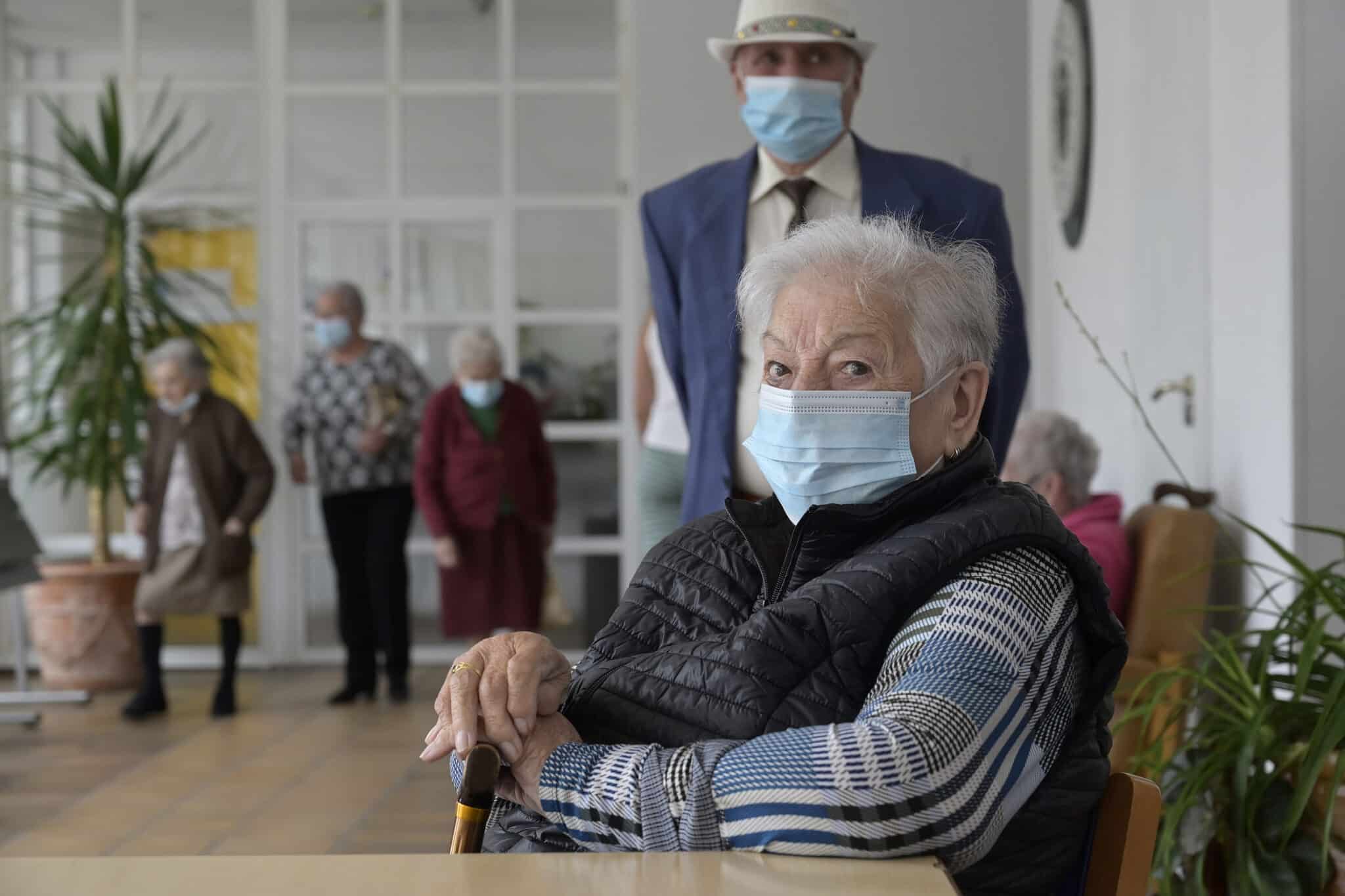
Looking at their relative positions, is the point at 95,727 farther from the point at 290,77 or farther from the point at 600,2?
the point at 600,2

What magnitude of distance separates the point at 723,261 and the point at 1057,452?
153cm

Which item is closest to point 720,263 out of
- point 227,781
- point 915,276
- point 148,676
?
point 915,276

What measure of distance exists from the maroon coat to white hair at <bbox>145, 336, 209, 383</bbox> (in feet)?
2.78

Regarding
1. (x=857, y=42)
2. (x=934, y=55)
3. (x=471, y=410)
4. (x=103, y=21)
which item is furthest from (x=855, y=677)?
(x=103, y=21)

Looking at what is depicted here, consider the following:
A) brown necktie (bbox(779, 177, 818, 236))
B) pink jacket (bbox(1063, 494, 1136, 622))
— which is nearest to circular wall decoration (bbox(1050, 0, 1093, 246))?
pink jacket (bbox(1063, 494, 1136, 622))

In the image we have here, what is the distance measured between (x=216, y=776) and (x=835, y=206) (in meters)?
2.86

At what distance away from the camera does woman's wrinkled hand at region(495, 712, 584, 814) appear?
1.26 metres

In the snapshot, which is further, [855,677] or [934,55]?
[934,55]

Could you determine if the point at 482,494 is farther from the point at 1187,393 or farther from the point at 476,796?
the point at 476,796

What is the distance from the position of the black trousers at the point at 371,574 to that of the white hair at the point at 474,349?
57 cm

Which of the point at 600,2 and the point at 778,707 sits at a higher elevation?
the point at 600,2

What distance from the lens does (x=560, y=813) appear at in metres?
1.20

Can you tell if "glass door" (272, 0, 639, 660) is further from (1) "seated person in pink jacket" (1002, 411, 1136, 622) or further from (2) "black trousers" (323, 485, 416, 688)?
(1) "seated person in pink jacket" (1002, 411, 1136, 622)

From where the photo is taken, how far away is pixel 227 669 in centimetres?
544
